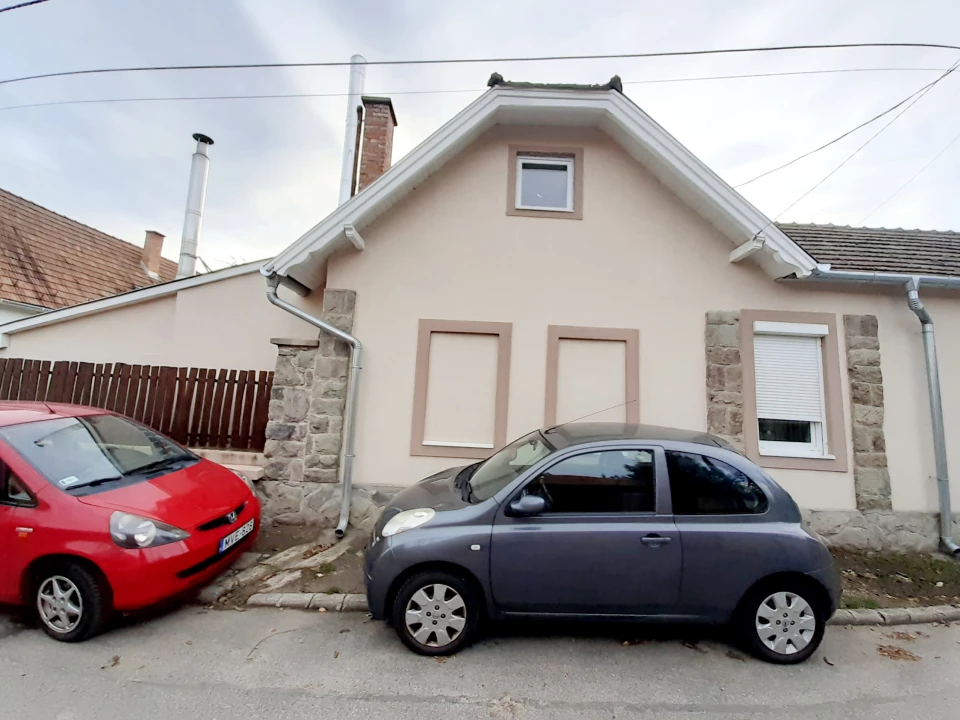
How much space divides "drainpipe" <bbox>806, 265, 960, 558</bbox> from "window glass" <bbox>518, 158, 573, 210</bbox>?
3.44 meters

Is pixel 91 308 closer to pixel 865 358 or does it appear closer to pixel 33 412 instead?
pixel 33 412

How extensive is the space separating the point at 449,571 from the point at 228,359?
6179 mm

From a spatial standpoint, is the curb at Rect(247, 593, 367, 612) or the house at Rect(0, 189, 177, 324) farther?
the house at Rect(0, 189, 177, 324)

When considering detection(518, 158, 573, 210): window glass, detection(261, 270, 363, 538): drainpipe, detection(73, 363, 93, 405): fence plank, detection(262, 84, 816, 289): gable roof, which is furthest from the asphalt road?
detection(518, 158, 573, 210): window glass

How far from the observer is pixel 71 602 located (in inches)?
135

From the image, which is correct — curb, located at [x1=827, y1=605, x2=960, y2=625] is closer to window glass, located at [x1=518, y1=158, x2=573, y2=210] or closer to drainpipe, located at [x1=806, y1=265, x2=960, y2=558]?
drainpipe, located at [x1=806, y1=265, x2=960, y2=558]

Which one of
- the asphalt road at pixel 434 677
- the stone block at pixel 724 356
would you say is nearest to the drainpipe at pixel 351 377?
→ the asphalt road at pixel 434 677

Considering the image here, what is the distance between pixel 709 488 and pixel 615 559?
3.07ft

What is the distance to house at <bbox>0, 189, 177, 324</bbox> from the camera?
37.7 feet

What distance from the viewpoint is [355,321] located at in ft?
20.3

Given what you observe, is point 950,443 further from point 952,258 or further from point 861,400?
point 952,258

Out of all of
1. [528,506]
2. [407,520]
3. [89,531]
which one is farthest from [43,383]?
[528,506]

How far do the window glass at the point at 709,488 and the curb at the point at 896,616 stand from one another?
175 cm

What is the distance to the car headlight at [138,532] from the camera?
3.43 meters
